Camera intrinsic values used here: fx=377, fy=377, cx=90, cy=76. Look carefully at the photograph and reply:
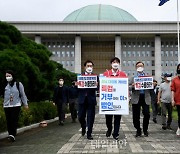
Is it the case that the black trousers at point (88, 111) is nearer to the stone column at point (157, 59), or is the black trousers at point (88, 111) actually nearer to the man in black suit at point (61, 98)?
the man in black suit at point (61, 98)

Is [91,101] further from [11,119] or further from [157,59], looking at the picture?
[157,59]

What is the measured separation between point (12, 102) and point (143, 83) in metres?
A: 3.48

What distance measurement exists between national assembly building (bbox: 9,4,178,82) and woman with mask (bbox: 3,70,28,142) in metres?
77.4

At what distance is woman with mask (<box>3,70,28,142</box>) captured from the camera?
9.78 m

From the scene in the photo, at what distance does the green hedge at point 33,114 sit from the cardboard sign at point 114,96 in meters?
3.24

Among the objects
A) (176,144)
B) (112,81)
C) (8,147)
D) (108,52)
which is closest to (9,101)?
(8,147)

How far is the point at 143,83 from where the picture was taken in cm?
995

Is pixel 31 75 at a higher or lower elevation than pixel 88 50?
lower

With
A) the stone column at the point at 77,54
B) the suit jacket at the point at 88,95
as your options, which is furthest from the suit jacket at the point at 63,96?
the stone column at the point at 77,54

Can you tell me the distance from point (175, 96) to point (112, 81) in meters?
2.17

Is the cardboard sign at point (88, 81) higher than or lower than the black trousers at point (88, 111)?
higher

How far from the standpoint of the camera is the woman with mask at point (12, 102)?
9.78 m

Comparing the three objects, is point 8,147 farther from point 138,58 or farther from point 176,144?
point 138,58

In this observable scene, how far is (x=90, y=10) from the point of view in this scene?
4171 inches
